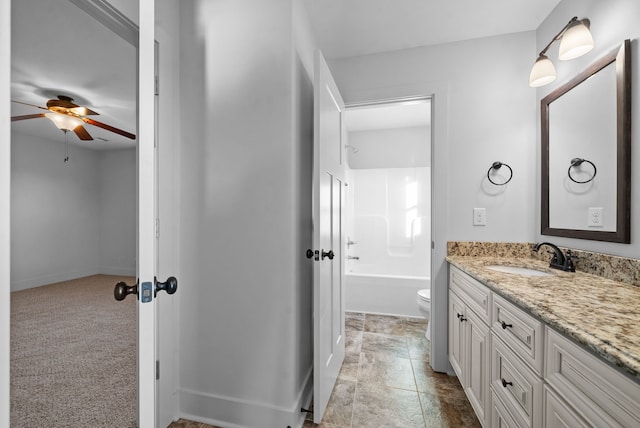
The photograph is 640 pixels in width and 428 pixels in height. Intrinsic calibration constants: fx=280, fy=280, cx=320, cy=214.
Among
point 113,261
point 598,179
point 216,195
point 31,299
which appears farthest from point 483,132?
point 31,299

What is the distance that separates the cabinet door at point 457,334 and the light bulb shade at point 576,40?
4.83 ft

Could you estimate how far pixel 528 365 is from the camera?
99 cm

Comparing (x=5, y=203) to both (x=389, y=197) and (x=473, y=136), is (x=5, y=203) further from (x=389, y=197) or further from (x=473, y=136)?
(x=389, y=197)

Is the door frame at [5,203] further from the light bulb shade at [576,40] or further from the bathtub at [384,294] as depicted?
the bathtub at [384,294]

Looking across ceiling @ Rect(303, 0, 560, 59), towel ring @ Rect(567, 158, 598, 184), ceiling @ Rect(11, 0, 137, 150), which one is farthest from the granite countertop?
ceiling @ Rect(303, 0, 560, 59)

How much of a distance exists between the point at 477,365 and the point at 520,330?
576 mm

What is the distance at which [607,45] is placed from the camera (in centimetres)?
140

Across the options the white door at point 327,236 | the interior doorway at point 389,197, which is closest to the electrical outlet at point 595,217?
the white door at point 327,236

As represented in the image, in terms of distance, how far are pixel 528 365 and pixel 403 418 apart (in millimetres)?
917

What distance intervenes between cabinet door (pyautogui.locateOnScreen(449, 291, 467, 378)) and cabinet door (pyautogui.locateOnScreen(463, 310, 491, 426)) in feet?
0.25

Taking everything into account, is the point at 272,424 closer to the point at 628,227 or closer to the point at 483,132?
the point at 628,227

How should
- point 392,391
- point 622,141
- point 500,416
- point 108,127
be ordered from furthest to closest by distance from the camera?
1. point 392,391
2. point 622,141
3. point 500,416
4. point 108,127

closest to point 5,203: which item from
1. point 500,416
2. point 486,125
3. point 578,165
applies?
point 500,416

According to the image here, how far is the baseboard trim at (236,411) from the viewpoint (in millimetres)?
1478
